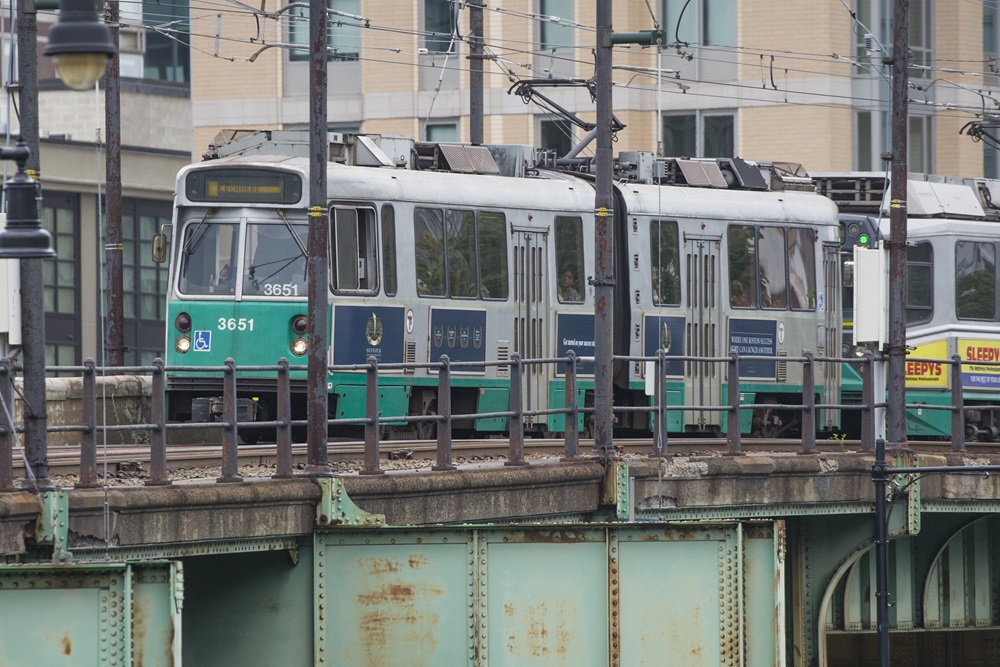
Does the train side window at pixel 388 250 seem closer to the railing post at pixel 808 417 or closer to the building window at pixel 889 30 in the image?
the railing post at pixel 808 417

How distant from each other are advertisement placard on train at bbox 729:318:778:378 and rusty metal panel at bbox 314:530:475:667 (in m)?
10.6

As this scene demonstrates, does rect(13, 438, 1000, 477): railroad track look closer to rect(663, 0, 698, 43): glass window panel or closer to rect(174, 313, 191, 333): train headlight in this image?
rect(174, 313, 191, 333): train headlight

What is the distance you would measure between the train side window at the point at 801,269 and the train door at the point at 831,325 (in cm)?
25

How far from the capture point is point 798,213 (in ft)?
86.0

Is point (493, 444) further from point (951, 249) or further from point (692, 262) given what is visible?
point (951, 249)

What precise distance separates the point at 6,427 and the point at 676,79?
31.2 metres

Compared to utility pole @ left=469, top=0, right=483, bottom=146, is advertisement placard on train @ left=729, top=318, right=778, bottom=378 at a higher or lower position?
lower

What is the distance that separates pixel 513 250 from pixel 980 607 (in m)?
6.85

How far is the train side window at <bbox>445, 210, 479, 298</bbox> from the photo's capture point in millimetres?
22641

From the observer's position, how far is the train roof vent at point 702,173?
25609mm

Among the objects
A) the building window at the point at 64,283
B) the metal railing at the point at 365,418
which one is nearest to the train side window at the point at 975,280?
the metal railing at the point at 365,418

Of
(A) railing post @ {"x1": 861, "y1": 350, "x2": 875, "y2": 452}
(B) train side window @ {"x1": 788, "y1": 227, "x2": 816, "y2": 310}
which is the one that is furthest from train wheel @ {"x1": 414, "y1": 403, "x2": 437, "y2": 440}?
(B) train side window @ {"x1": 788, "y1": 227, "x2": 816, "y2": 310}

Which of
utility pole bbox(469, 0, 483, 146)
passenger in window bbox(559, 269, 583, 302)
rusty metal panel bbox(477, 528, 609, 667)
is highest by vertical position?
utility pole bbox(469, 0, 483, 146)

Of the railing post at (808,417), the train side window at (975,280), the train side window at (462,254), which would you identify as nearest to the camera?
the railing post at (808,417)
